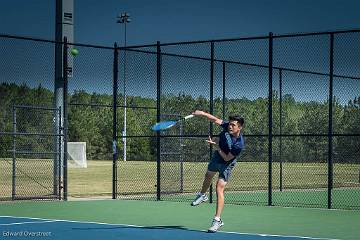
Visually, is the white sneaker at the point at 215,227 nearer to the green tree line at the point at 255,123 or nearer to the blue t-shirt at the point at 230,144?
the blue t-shirt at the point at 230,144

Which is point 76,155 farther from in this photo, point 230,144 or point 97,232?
point 230,144

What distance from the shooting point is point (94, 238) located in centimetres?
1149

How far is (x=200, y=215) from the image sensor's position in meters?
15.7

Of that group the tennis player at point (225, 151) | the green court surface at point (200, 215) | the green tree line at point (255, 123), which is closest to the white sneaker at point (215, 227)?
the tennis player at point (225, 151)

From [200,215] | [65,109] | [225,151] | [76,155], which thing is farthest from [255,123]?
[225,151]

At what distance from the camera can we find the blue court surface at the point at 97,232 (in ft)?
38.3

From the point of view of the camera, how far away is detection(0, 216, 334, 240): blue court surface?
38.3 feet

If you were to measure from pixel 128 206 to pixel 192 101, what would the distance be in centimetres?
2144

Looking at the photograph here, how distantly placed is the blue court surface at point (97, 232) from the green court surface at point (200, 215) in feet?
1.85

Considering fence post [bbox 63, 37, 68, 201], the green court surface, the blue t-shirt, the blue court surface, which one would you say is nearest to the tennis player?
the blue t-shirt

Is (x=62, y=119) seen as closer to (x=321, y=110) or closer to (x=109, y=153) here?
(x=321, y=110)

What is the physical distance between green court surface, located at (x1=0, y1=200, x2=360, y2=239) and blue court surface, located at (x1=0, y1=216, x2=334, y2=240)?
1.85 feet

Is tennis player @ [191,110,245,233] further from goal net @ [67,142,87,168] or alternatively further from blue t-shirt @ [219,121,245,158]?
goal net @ [67,142,87,168]

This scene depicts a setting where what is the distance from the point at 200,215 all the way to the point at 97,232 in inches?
150
